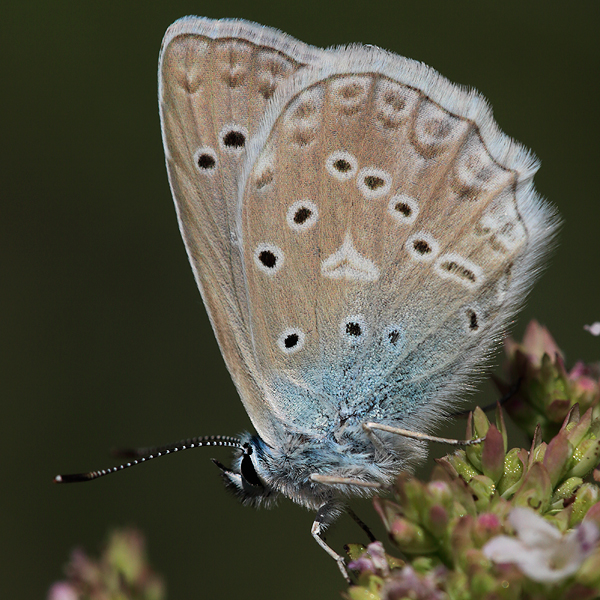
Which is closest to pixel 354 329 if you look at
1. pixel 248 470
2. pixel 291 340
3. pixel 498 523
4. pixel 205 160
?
pixel 291 340

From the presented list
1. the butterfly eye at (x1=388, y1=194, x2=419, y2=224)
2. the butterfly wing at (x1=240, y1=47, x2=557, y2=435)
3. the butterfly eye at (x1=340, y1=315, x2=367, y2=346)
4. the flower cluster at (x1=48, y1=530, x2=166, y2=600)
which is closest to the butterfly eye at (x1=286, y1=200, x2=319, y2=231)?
the butterfly wing at (x1=240, y1=47, x2=557, y2=435)

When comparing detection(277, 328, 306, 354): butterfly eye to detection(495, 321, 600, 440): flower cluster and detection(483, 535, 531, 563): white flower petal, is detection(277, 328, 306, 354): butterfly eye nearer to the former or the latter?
detection(495, 321, 600, 440): flower cluster

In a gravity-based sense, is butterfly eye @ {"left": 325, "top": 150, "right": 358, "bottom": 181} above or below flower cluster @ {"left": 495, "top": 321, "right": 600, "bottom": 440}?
above

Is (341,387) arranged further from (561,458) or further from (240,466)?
(561,458)

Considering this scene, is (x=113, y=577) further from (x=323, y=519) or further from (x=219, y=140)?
(x=219, y=140)

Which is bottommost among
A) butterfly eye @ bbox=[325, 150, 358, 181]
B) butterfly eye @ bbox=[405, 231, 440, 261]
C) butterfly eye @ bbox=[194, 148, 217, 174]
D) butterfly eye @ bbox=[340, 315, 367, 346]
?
butterfly eye @ bbox=[340, 315, 367, 346]

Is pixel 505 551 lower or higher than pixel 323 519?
higher

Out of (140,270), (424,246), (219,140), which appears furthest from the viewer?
(140,270)

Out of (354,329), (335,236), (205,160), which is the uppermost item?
(205,160)

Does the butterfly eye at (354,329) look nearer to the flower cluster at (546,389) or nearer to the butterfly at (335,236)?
the butterfly at (335,236)
